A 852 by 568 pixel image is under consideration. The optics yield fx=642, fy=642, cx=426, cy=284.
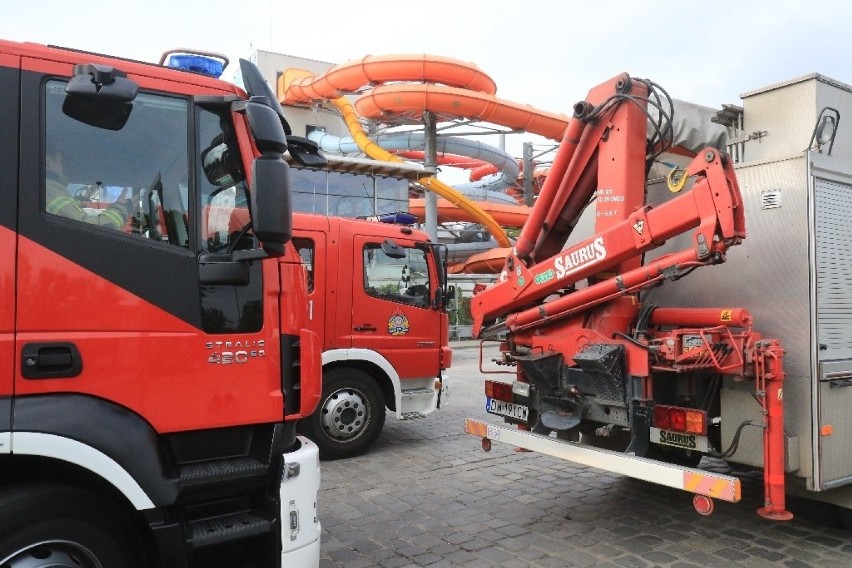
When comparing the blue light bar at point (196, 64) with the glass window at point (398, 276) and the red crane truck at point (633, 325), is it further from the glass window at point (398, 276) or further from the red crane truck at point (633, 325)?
the glass window at point (398, 276)

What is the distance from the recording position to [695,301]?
16.0 ft

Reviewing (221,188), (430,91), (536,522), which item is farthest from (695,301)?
(430,91)

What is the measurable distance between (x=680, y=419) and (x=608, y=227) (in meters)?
1.45

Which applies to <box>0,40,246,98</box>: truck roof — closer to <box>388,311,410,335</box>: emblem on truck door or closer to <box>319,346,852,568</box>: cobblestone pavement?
<box>319,346,852,568</box>: cobblestone pavement

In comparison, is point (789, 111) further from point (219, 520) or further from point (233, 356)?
point (219, 520)

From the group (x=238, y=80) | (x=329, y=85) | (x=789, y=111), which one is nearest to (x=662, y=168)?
(x=789, y=111)

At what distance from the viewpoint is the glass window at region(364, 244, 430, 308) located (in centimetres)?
748

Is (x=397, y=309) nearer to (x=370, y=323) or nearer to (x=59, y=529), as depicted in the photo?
(x=370, y=323)

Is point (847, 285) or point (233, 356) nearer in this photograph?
point (233, 356)

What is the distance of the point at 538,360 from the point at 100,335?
3278 millimetres

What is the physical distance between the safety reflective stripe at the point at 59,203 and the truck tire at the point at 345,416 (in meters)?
4.31

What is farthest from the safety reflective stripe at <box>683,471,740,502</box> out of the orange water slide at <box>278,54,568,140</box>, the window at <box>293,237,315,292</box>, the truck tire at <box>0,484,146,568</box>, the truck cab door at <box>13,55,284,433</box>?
the orange water slide at <box>278,54,568,140</box>

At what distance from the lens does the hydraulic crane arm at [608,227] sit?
161 inches

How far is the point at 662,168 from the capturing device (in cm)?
551
